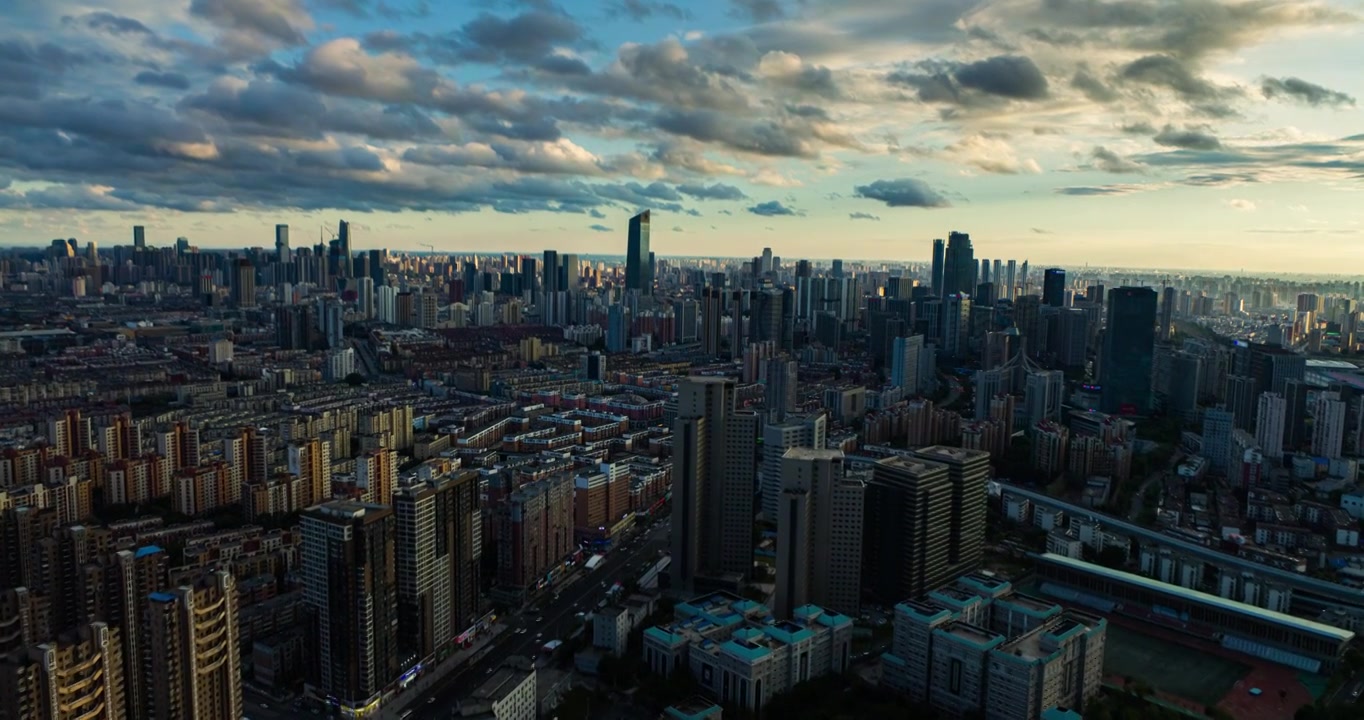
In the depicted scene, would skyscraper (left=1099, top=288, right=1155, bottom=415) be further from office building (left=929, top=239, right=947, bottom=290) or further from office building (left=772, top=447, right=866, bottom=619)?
office building (left=929, top=239, right=947, bottom=290)

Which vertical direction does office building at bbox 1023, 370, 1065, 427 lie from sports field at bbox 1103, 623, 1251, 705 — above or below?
above

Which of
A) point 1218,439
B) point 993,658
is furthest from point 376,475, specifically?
point 1218,439

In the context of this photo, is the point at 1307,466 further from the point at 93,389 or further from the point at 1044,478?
→ the point at 93,389

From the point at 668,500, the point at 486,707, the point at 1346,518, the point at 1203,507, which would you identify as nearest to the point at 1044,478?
the point at 1203,507

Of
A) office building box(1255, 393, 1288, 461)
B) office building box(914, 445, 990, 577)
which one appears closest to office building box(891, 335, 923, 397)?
office building box(1255, 393, 1288, 461)

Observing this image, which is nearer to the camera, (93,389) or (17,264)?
(93,389)

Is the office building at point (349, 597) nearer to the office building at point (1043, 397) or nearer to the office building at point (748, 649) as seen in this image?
the office building at point (748, 649)

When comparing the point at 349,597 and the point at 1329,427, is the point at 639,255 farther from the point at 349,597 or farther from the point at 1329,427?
the point at 349,597

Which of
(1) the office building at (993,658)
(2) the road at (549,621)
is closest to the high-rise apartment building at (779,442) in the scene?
(2) the road at (549,621)
